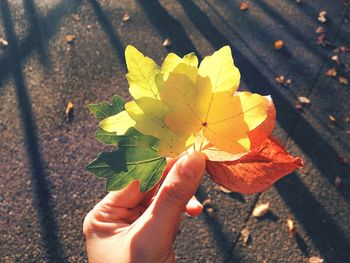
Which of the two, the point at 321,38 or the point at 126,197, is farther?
the point at 321,38

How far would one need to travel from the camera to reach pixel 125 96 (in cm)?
→ 353

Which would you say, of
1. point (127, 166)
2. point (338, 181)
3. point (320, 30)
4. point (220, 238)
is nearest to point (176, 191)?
point (127, 166)

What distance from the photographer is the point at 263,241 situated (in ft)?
9.70

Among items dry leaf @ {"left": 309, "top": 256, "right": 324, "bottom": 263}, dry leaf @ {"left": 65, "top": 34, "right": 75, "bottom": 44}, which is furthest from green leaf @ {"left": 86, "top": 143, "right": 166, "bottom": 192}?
dry leaf @ {"left": 65, "top": 34, "right": 75, "bottom": 44}

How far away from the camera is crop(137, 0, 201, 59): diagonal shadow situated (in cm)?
383

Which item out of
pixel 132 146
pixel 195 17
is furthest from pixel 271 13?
pixel 132 146

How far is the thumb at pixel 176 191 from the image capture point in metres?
1.42

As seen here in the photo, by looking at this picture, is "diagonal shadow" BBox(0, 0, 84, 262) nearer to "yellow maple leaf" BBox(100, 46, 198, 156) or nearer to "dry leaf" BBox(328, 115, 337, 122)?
"yellow maple leaf" BBox(100, 46, 198, 156)

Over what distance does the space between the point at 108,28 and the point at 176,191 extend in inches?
116

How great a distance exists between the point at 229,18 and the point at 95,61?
4.79ft

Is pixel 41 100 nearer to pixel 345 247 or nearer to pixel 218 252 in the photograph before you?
pixel 218 252

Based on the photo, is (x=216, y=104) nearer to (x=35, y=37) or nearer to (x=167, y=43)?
(x=167, y=43)

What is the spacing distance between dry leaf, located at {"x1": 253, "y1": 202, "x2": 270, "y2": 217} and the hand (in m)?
1.43

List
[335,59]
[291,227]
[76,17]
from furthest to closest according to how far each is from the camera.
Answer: [76,17], [335,59], [291,227]
